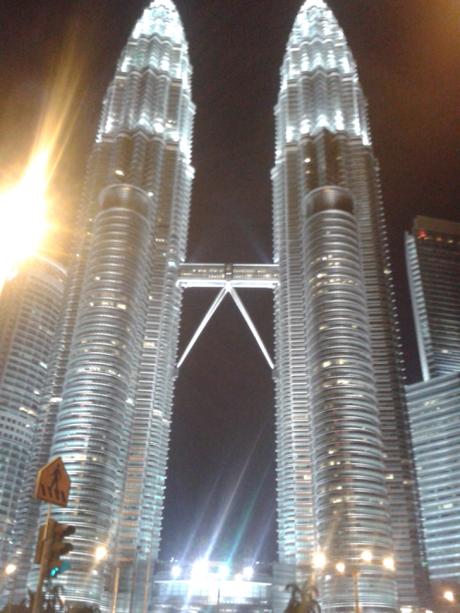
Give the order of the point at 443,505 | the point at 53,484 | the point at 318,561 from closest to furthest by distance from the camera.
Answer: the point at 53,484, the point at 318,561, the point at 443,505

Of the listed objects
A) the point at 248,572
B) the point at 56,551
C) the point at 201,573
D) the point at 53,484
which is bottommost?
the point at 56,551

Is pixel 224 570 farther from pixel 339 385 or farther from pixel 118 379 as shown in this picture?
pixel 339 385

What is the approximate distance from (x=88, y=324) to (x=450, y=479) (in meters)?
112

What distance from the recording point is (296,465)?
161 m

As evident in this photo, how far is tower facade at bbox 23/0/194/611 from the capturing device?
5679 inches

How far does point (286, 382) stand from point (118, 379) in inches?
1722

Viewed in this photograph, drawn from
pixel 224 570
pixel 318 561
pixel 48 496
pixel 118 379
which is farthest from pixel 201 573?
pixel 48 496

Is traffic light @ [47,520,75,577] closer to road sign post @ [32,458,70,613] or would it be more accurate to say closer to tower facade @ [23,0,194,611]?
road sign post @ [32,458,70,613]

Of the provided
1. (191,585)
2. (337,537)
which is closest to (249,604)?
(191,585)

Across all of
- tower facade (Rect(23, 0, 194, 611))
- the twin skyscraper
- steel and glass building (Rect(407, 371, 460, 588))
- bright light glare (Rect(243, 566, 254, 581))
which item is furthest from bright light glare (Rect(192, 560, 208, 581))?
steel and glass building (Rect(407, 371, 460, 588))

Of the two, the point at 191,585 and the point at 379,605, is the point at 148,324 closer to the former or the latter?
the point at 191,585

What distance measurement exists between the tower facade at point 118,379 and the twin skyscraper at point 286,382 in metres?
0.37

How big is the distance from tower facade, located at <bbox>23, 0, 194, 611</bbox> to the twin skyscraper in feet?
1.20

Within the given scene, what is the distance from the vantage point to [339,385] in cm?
14812
